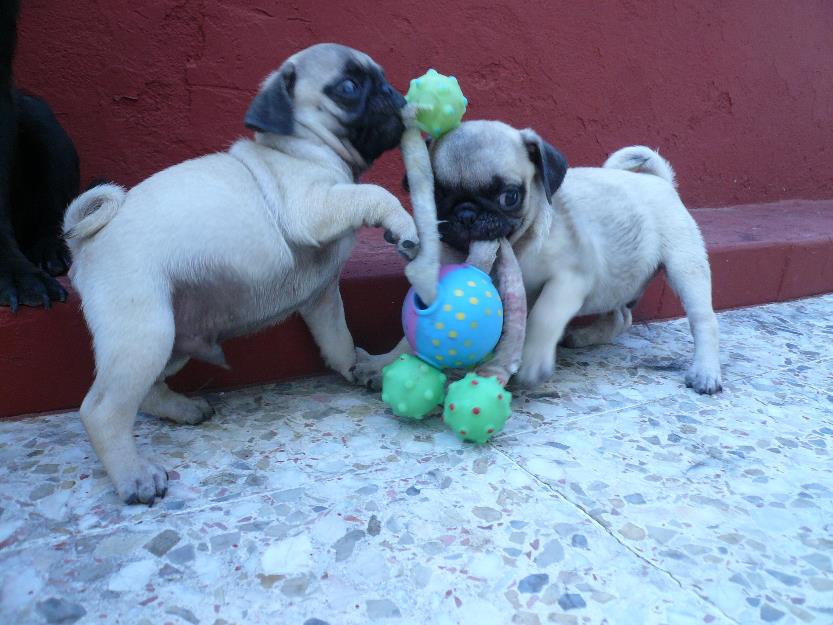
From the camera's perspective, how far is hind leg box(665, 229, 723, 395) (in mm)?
3035

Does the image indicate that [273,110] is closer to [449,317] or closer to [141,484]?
[449,317]

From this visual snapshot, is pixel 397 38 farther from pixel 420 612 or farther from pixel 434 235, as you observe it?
pixel 420 612

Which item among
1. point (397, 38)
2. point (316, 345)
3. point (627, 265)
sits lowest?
point (316, 345)

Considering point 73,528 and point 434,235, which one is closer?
point 73,528

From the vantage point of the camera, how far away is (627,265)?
10.4 ft

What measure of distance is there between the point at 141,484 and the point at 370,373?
1.07m

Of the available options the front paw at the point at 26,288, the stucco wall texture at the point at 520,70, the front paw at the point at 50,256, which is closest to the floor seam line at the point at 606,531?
the front paw at the point at 26,288

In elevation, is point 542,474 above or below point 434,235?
below

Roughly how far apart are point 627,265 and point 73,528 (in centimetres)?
242

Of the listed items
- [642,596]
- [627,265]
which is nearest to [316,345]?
[627,265]

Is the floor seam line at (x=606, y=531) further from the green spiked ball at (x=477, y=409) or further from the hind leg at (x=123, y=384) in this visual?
the hind leg at (x=123, y=384)

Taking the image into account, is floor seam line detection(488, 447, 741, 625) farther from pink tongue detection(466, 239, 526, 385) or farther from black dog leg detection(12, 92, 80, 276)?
black dog leg detection(12, 92, 80, 276)

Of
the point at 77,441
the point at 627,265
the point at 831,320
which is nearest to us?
the point at 77,441

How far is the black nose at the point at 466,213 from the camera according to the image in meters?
2.63
